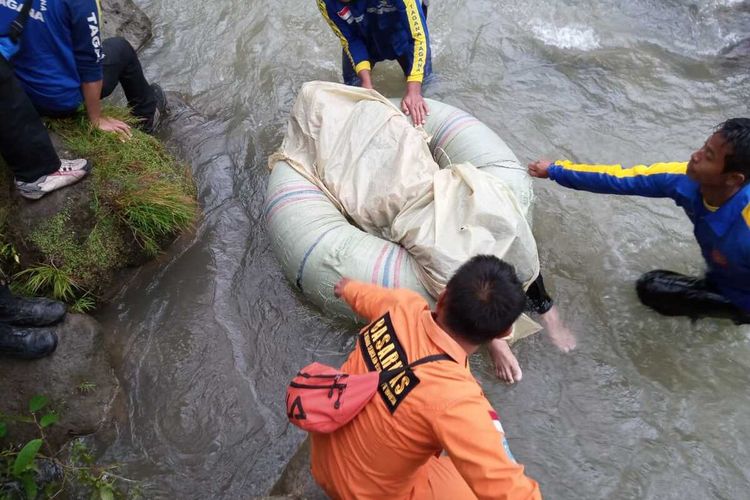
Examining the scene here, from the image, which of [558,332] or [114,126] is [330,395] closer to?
[558,332]

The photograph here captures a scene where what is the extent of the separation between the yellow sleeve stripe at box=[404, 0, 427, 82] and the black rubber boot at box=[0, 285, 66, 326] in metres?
2.71

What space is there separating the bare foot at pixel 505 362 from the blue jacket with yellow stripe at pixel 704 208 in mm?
1017

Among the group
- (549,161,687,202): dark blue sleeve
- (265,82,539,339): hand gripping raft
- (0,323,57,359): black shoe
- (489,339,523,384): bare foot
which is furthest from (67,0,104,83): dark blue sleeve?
(489,339,523,384): bare foot

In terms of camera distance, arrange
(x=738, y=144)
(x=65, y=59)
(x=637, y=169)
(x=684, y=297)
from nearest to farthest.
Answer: (x=738, y=144) < (x=637, y=169) < (x=65, y=59) < (x=684, y=297)

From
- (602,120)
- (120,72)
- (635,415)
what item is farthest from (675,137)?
(120,72)

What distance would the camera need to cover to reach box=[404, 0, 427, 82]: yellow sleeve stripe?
A: 4.11 meters

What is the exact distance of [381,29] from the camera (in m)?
4.32

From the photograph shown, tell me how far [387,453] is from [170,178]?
9.02ft

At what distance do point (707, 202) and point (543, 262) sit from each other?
1.26 metres

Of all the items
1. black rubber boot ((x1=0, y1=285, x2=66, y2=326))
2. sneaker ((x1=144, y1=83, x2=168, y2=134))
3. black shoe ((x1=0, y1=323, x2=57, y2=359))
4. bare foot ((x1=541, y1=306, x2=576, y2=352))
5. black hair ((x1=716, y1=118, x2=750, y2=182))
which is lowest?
bare foot ((x1=541, y1=306, x2=576, y2=352))

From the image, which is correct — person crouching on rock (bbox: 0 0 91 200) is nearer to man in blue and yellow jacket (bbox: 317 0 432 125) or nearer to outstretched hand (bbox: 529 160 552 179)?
man in blue and yellow jacket (bbox: 317 0 432 125)

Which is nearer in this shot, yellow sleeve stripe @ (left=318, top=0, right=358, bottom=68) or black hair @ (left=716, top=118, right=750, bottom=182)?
black hair @ (left=716, top=118, right=750, bottom=182)

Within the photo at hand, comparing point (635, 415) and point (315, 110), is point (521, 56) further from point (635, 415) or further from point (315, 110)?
point (635, 415)

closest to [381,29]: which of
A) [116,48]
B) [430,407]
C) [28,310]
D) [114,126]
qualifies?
[116,48]
